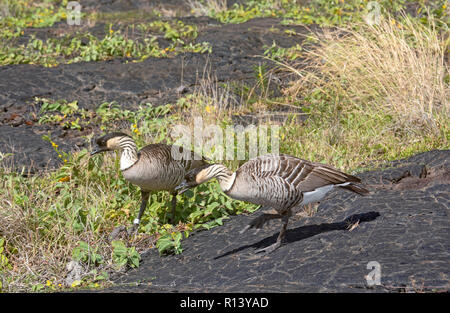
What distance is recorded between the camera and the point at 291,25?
14.1m

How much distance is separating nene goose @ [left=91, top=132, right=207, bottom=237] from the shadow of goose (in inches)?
40.9

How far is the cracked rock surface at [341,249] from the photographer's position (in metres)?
4.86

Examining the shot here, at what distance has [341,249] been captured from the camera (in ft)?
17.7

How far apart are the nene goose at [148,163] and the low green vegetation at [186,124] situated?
1.78 feet

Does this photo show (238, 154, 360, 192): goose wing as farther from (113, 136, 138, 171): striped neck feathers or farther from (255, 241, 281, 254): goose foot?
(113, 136, 138, 171): striped neck feathers

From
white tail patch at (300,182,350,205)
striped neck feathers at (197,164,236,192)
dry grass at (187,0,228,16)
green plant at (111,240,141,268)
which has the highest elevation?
dry grass at (187,0,228,16)

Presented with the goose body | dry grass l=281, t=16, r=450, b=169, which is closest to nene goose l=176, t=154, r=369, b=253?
the goose body

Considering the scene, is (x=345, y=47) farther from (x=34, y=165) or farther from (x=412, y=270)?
(x=412, y=270)

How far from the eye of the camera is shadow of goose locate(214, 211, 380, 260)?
19.5 ft

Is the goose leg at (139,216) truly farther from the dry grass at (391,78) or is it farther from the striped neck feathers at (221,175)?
the dry grass at (391,78)

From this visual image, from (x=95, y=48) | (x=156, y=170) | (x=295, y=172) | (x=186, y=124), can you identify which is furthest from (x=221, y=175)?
(x=95, y=48)

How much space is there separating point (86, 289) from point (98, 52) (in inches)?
310

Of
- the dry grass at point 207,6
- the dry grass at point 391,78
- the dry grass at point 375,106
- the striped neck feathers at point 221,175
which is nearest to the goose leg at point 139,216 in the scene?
the striped neck feathers at point 221,175

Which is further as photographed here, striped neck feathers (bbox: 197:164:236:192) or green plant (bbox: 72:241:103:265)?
green plant (bbox: 72:241:103:265)
